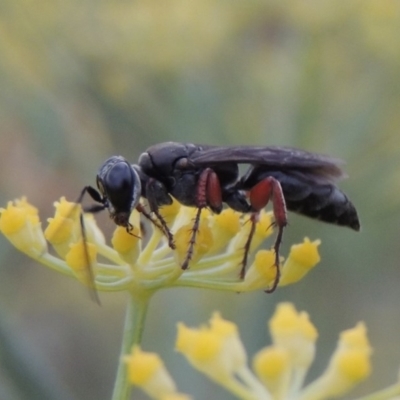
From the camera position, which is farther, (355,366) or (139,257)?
(139,257)

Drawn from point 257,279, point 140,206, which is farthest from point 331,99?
point 257,279

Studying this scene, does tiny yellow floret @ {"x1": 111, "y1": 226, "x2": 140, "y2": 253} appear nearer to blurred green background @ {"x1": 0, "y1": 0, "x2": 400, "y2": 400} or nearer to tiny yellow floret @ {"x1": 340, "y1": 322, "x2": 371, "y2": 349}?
tiny yellow floret @ {"x1": 340, "y1": 322, "x2": 371, "y2": 349}

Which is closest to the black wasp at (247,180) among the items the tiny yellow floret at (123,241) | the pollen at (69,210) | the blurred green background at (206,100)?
the pollen at (69,210)

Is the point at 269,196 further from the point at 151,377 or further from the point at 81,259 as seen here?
the point at 151,377

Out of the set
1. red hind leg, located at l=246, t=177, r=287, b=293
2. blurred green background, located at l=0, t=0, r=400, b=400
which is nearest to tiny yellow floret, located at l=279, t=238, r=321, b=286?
red hind leg, located at l=246, t=177, r=287, b=293

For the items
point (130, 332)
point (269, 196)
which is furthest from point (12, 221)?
point (269, 196)

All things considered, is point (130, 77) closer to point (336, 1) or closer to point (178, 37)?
point (178, 37)
